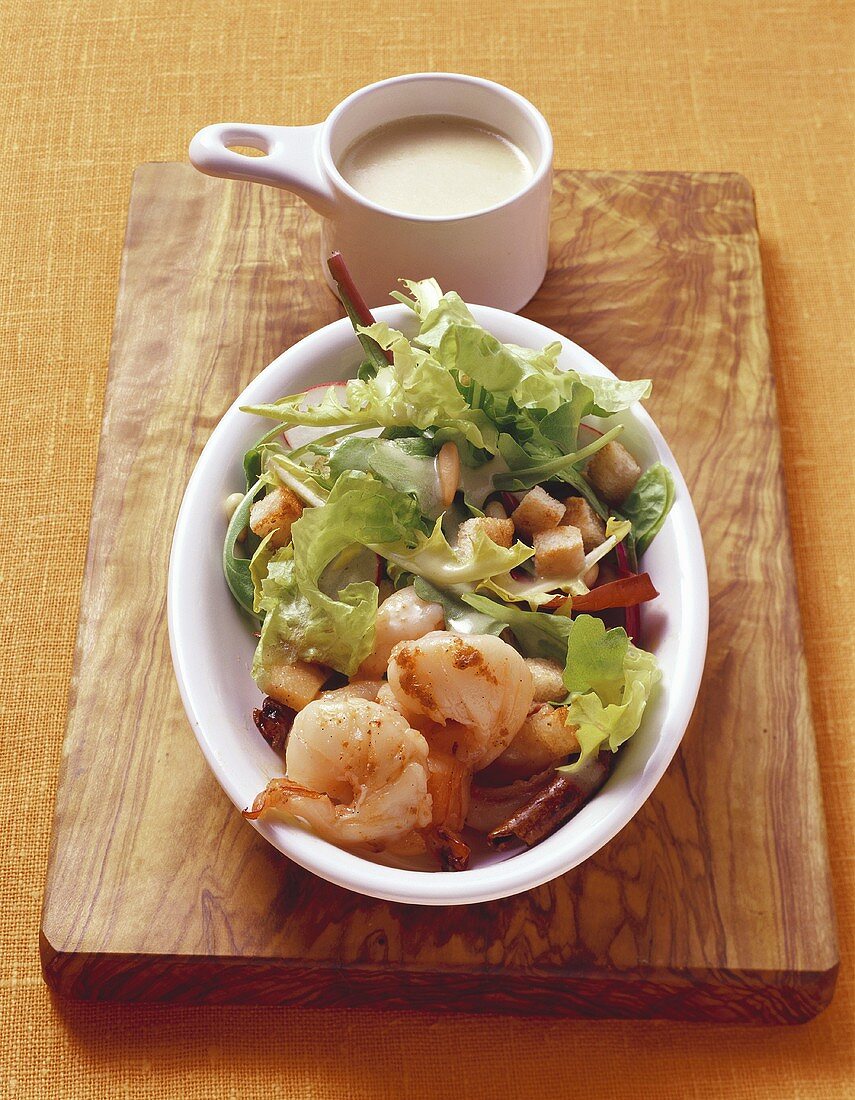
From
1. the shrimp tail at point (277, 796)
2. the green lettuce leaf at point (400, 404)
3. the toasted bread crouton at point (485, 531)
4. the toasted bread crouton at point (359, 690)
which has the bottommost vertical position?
the shrimp tail at point (277, 796)

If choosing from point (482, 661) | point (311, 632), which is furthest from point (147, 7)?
point (482, 661)

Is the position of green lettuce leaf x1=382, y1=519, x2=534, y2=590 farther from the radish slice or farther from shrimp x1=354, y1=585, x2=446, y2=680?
the radish slice

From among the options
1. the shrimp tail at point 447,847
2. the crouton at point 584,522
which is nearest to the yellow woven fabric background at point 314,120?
the shrimp tail at point 447,847

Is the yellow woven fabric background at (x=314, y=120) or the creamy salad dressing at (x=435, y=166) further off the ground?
the creamy salad dressing at (x=435, y=166)

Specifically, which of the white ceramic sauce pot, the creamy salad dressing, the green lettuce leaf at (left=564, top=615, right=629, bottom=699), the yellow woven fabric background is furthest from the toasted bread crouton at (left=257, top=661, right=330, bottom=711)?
the creamy salad dressing

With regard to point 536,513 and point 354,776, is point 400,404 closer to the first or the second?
point 536,513

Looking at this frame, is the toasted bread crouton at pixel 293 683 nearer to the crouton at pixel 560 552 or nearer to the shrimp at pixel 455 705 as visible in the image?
the shrimp at pixel 455 705
